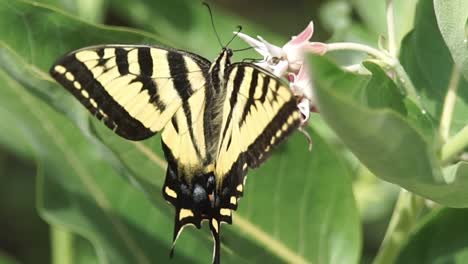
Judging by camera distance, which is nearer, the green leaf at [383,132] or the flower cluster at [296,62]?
the green leaf at [383,132]

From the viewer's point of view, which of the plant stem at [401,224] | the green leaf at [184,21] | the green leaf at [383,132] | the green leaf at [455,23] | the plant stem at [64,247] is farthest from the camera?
the green leaf at [184,21]

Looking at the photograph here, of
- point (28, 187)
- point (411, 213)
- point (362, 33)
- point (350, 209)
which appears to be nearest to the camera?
point (411, 213)

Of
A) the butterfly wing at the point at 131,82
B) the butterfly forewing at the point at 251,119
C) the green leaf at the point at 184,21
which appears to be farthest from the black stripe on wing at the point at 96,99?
the green leaf at the point at 184,21

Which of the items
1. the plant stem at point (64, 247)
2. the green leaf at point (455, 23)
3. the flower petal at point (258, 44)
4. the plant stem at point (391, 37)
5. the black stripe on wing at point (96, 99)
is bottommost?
the plant stem at point (64, 247)

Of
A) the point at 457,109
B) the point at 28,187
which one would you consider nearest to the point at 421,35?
the point at 457,109

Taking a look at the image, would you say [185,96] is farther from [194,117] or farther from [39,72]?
[39,72]

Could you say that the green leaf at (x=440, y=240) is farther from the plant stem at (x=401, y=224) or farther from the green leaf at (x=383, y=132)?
the green leaf at (x=383, y=132)
